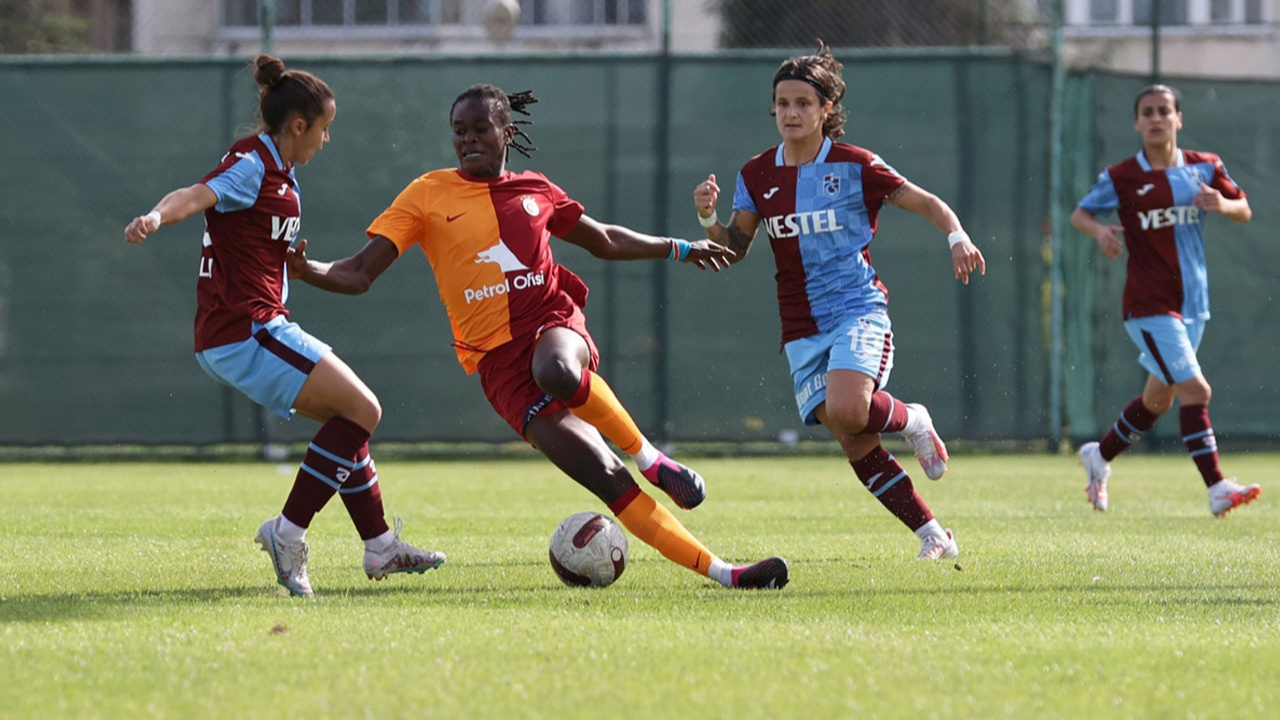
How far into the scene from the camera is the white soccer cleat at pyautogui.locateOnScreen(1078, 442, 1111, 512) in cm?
821

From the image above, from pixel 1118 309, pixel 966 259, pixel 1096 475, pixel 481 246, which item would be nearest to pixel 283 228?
pixel 481 246

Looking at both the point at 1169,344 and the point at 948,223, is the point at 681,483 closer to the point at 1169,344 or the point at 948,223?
the point at 948,223

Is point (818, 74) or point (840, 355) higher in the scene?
point (818, 74)

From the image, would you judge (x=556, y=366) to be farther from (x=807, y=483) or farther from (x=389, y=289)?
(x=389, y=289)

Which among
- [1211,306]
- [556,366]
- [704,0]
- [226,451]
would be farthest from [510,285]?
[704,0]

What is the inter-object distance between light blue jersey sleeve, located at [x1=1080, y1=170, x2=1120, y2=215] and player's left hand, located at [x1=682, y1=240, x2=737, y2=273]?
3.45 meters

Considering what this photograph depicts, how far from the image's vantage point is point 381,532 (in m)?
5.55

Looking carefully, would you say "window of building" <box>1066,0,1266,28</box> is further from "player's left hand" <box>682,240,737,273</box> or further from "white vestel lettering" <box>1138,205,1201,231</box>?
"player's left hand" <box>682,240,737,273</box>

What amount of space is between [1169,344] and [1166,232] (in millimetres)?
642

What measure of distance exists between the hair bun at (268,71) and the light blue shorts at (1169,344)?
16.4 feet

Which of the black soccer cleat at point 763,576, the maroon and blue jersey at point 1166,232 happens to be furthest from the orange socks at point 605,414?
the maroon and blue jersey at point 1166,232

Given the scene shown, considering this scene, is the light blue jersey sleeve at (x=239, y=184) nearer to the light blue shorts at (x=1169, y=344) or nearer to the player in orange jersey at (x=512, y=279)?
the player in orange jersey at (x=512, y=279)

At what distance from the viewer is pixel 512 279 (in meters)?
5.52

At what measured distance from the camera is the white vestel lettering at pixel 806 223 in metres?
6.27
